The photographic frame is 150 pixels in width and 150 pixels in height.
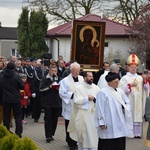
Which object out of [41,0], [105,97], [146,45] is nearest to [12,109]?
[105,97]

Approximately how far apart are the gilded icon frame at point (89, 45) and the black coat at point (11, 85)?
146cm

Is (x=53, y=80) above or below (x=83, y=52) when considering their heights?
below

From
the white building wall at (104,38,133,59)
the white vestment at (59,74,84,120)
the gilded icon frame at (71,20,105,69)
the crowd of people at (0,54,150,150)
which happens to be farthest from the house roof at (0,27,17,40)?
the white vestment at (59,74,84,120)

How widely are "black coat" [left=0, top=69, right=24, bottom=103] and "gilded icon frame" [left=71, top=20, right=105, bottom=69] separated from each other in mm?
1458

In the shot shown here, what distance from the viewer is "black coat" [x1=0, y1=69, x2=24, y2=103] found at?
10.3 m

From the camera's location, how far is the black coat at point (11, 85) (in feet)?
33.9

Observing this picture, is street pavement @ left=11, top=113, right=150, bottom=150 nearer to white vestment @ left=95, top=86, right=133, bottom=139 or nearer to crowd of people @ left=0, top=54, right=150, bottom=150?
crowd of people @ left=0, top=54, right=150, bottom=150

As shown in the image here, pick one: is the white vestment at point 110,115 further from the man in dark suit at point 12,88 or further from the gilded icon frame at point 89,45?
the man in dark suit at point 12,88

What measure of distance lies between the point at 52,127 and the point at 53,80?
1.21m

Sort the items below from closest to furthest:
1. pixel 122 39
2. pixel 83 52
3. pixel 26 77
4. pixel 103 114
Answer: pixel 103 114 < pixel 83 52 < pixel 26 77 < pixel 122 39

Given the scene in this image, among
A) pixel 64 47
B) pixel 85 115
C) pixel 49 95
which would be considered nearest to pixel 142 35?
pixel 64 47

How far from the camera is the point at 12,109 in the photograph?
11078mm

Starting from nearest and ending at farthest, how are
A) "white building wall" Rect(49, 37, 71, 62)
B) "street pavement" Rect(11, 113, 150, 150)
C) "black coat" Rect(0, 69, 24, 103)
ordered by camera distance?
"street pavement" Rect(11, 113, 150, 150)
"black coat" Rect(0, 69, 24, 103)
"white building wall" Rect(49, 37, 71, 62)

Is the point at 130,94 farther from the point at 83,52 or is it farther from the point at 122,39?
the point at 122,39
